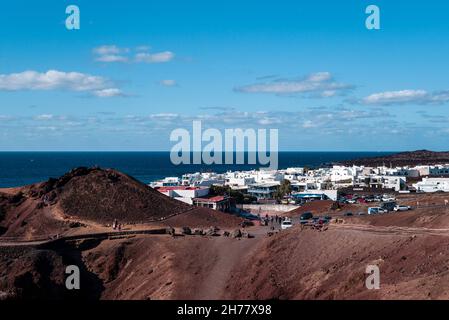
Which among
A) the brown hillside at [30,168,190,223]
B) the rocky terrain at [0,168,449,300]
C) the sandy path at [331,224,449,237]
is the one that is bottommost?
the rocky terrain at [0,168,449,300]

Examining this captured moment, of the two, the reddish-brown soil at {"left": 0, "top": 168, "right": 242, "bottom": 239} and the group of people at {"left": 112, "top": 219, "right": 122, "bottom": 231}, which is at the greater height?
the reddish-brown soil at {"left": 0, "top": 168, "right": 242, "bottom": 239}

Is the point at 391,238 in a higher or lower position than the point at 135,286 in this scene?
higher

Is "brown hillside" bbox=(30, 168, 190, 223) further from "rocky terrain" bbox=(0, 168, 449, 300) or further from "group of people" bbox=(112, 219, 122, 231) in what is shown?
"group of people" bbox=(112, 219, 122, 231)

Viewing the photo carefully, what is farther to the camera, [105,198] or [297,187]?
[297,187]

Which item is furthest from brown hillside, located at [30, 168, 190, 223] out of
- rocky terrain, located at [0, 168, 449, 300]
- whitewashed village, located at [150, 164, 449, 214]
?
whitewashed village, located at [150, 164, 449, 214]

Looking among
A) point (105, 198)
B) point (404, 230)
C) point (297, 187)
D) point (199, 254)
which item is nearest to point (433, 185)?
point (297, 187)

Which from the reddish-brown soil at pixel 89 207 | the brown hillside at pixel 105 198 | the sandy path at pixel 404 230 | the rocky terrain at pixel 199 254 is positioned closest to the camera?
the rocky terrain at pixel 199 254

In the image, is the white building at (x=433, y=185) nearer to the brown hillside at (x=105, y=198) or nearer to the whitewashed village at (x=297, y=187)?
the whitewashed village at (x=297, y=187)

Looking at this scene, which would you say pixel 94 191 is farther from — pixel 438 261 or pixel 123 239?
pixel 438 261

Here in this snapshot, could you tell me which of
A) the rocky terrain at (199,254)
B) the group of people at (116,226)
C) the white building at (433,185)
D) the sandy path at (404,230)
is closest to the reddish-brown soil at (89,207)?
the rocky terrain at (199,254)

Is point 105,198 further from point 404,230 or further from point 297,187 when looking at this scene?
point 297,187

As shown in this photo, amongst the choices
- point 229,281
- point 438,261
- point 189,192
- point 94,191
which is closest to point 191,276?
point 229,281
